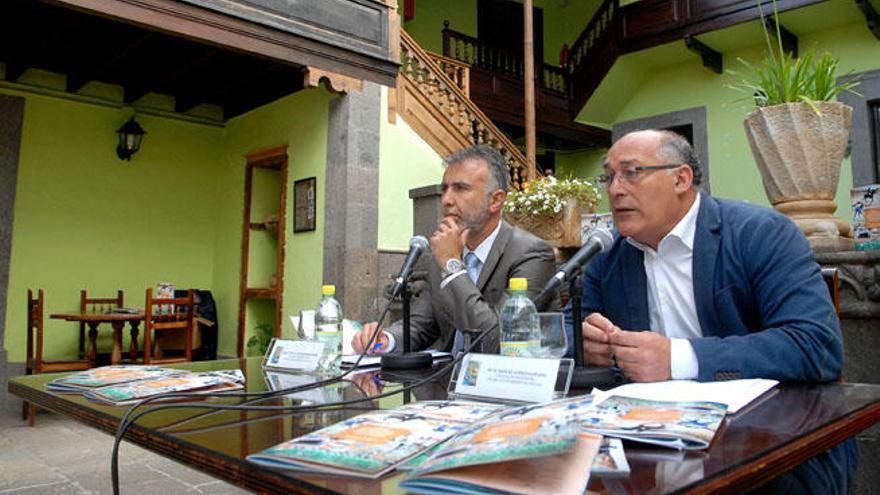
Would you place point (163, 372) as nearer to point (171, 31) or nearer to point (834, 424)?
point (834, 424)

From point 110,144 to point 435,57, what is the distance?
13.3ft

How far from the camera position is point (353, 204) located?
6.37 m

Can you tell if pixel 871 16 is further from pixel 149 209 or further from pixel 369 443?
pixel 369 443

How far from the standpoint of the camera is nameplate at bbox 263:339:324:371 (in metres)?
1.79

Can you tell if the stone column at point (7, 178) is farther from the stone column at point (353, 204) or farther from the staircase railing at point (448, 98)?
the staircase railing at point (448, 98)

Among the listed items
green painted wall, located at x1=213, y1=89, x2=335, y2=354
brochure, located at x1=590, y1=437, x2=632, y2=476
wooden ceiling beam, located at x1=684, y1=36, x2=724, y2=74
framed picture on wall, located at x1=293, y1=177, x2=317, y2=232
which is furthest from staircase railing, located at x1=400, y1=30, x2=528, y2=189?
brochure, located at x1=590, y1=437, x2=632, y2=476

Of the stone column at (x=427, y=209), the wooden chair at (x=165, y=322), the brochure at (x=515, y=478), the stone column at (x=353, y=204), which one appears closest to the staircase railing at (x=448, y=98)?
the stone column at (x=353, y=204)

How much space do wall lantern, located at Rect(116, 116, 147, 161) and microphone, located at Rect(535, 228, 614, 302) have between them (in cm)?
668

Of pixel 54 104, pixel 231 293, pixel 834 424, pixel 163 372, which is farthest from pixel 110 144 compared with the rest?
pixel 834 424

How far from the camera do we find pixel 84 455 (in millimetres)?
4082

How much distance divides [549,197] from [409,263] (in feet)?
8.86

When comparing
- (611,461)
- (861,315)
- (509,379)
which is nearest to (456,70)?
(861,315)

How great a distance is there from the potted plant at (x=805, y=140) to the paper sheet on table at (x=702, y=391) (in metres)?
1.85

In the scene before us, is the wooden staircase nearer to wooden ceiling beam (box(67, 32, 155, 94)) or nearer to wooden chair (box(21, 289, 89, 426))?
wooden ceiling beam (box(67, 32, 155, 94))
